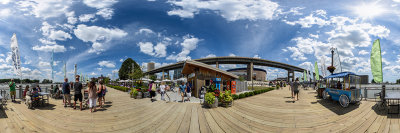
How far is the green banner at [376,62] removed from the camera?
805 cm

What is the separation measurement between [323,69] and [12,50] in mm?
34990

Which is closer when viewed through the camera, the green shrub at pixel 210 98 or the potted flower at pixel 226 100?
the green shrub at pixel 210 98

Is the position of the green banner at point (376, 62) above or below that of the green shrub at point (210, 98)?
above

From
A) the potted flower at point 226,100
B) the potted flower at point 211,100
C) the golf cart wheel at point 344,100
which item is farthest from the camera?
the potted flower at point 226,100

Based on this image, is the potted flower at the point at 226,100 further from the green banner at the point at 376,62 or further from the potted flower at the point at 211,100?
the green banner at the point at 376,62

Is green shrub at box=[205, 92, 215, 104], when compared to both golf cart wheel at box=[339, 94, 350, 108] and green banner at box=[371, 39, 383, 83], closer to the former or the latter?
golf cart wheel at box=[339, 94, 350, 108]

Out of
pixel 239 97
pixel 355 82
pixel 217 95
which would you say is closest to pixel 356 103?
pixel 355 82

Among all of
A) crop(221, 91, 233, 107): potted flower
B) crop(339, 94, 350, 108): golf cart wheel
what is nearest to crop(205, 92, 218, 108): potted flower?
crop(221, 91, 233, 107): potted flower

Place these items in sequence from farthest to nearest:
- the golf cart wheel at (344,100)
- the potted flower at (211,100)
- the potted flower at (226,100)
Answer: the potted flower at (226,100) < the golf cart wheel at (344,100) < the potted flower at (211,100)

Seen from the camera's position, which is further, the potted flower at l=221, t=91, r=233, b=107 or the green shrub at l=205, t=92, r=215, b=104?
the potted flower at l=221, t=91, r=233, b=107

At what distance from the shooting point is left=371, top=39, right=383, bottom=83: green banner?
8.05 meters

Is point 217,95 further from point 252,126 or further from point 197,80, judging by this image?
point 197,80


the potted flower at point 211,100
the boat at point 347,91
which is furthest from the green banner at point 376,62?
the potted flower at point 211,100

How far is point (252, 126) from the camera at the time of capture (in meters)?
5.07
